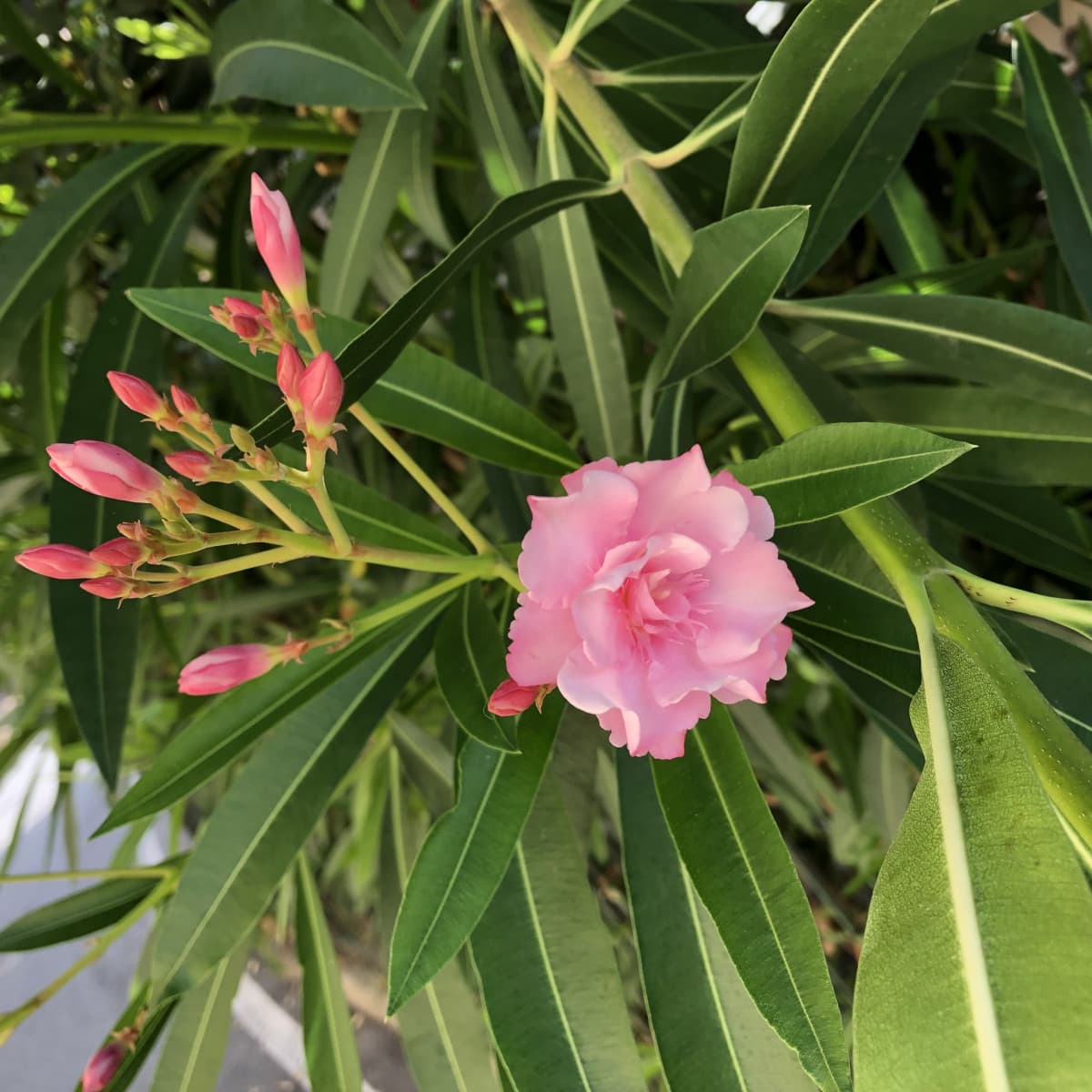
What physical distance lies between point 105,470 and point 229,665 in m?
0.12

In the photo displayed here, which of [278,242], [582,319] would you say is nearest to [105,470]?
[278,242]

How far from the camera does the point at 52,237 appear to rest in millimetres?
686

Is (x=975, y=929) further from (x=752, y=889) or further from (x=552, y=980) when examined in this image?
(x=552, y=980)

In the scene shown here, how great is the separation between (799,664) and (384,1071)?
1.16 meters

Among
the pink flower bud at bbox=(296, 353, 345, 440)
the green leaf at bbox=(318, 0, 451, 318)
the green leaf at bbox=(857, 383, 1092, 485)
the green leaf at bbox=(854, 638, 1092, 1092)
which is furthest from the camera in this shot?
the green leaf at bbox=(318, 0, 451, 318)

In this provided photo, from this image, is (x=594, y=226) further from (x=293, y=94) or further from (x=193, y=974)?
(x=193, y=974)

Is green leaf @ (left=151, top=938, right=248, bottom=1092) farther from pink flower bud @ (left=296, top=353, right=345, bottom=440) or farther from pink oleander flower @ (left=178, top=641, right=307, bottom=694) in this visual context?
pink flower bud @ (left=296, top=353, right=345, bottom=440)

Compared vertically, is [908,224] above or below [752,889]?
above

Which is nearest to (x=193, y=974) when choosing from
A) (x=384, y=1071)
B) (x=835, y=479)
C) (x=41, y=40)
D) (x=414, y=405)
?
(x=414, y=405)

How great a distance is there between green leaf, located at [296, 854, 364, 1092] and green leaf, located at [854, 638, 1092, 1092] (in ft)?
1.80

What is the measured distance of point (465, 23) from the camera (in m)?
0.70

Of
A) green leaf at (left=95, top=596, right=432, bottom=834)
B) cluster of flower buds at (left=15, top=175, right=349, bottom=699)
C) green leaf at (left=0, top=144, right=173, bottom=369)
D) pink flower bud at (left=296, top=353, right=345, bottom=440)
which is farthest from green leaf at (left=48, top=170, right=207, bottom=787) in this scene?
pink flower bud at (left=296, top=353, right=345, bottom=440)

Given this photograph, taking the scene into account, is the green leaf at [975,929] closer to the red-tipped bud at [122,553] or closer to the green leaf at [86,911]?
the red-tipped bud at [122,553]

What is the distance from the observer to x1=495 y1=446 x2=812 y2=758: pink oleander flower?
0.35 meters
